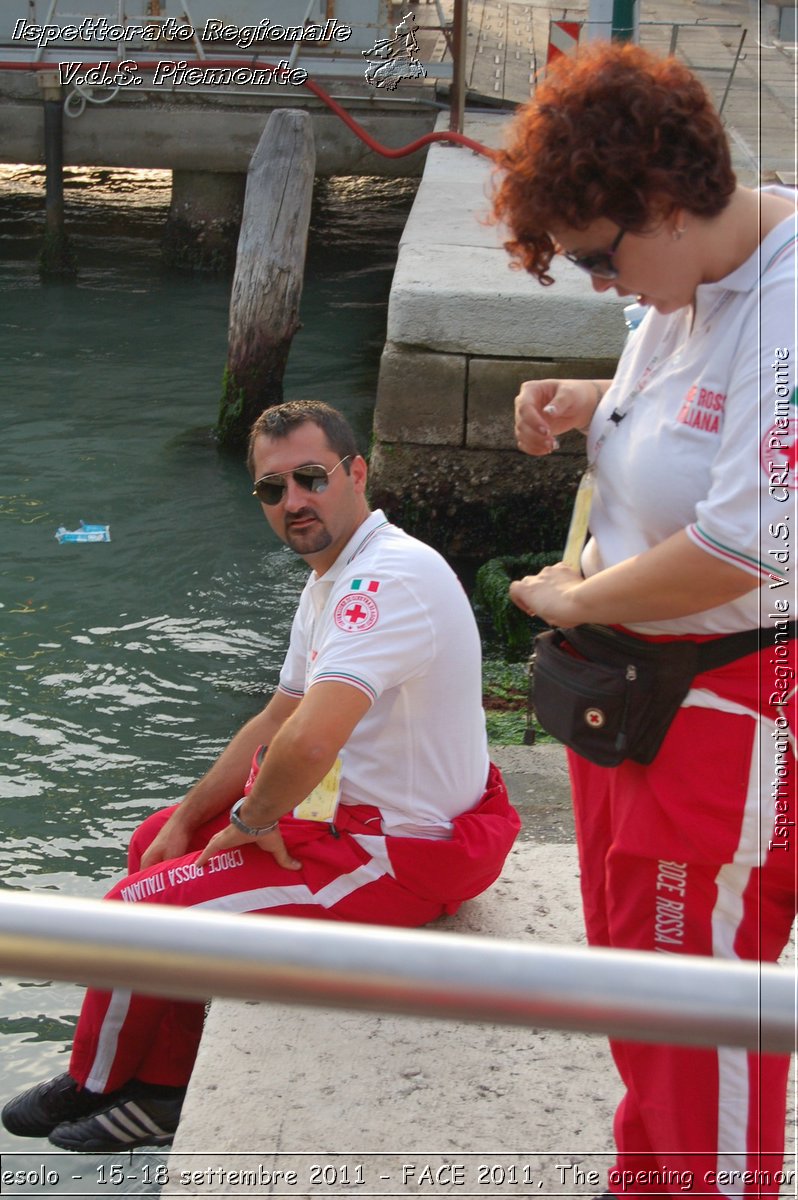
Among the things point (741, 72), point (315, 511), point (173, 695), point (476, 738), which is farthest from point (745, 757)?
point (741, 72)

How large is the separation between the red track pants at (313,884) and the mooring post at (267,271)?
6.08 m

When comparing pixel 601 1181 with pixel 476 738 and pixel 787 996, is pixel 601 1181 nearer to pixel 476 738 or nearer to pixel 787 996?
pixel 476 738

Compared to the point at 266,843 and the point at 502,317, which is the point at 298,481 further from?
the point at 502,317

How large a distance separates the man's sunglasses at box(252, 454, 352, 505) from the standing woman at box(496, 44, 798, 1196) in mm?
1036

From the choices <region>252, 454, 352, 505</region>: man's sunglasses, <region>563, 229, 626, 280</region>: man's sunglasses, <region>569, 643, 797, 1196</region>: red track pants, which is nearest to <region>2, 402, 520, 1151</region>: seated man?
<region>252, 454, 352, 505</region>: man's sunglasses

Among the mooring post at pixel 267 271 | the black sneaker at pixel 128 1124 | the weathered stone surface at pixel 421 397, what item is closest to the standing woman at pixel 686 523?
the black sneaker at pixel 128 1124

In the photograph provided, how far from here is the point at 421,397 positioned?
6453 millimetres

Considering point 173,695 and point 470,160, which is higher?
point 470,160

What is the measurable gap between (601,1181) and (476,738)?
889 millimetres

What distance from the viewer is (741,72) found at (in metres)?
13.0

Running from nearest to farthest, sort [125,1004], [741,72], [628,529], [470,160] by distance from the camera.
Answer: [628,529], [125,1004], [470,160], [741,72]

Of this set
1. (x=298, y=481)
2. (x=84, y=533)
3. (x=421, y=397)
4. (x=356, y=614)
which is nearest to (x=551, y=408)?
(x=356, y=614)

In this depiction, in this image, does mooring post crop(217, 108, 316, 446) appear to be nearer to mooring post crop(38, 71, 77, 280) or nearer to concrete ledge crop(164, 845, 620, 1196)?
mooring post crop(38, 71, 77, 280)

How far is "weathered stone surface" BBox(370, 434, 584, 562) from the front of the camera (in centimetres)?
660
